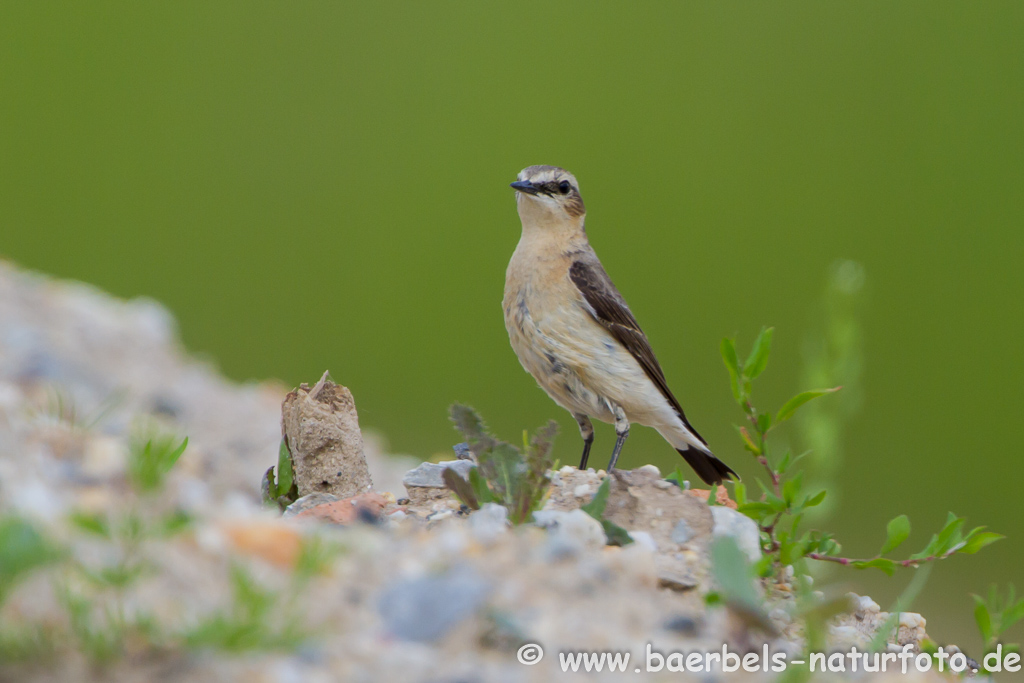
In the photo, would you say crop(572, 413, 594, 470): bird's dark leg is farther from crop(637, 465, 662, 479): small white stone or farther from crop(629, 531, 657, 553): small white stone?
crop(629, 531, 657, 553): small white stone

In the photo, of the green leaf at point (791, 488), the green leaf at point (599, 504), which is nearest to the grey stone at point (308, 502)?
the green leaf at point (599, 504)

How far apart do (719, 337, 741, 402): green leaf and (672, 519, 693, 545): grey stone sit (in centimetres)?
46

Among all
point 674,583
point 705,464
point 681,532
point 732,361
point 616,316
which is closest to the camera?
point 674,583

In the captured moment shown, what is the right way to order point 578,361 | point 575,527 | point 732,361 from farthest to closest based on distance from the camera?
point 578,361 → point 732,361 → point 575,527

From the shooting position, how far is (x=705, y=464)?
4949 mm

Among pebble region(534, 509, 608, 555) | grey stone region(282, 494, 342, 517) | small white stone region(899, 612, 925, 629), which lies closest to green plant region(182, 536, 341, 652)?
pebble region(534, 509, 608, 555)

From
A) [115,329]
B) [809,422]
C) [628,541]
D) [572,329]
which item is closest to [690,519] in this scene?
[628,541]

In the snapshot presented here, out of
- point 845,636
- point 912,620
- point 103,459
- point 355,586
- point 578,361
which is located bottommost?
point 912,620

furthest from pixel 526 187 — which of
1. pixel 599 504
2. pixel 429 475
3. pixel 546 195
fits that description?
pixel 599 504

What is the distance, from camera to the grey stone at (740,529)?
9.34 feet

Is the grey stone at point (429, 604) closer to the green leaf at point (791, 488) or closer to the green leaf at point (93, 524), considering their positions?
the green leaf at point (93, 524)

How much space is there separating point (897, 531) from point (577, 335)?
1.80 metres

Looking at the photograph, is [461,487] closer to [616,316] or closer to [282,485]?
[282,485]

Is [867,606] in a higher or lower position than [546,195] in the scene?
lower
